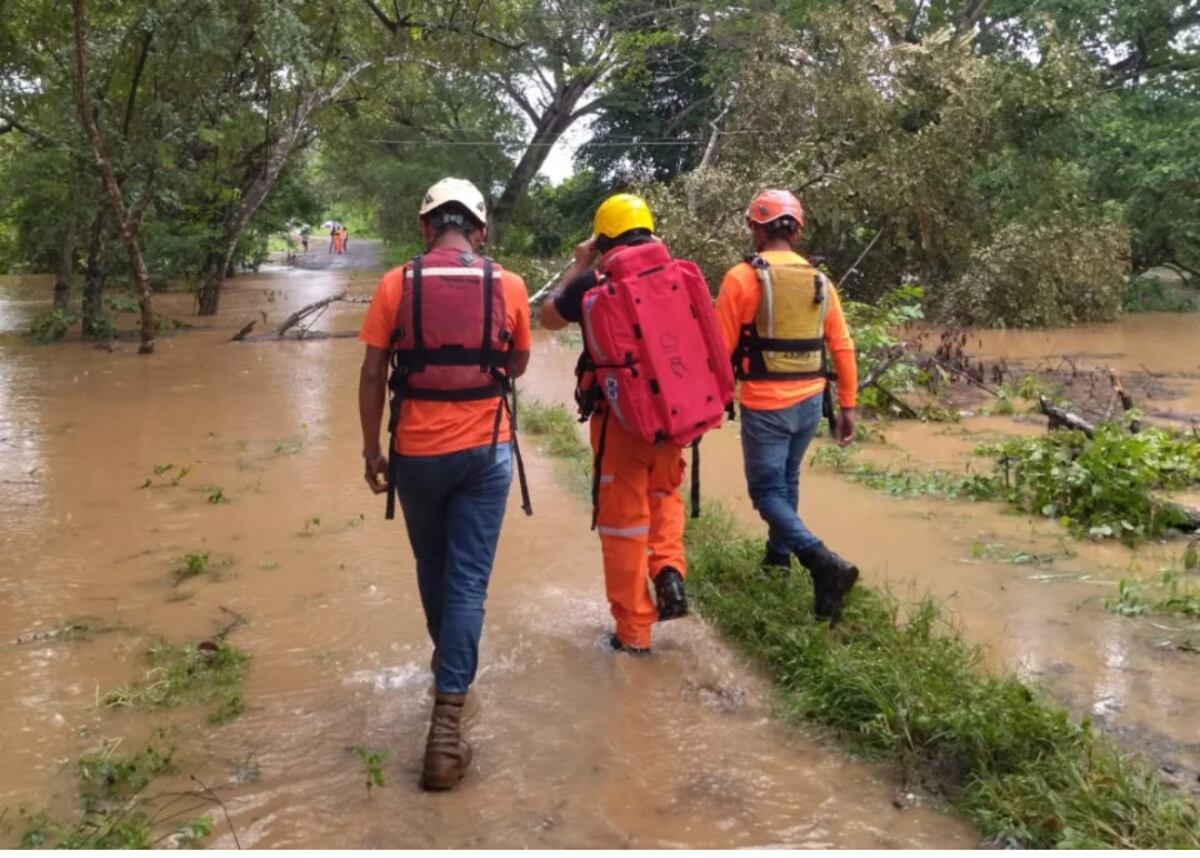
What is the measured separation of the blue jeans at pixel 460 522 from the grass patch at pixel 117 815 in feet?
2.91

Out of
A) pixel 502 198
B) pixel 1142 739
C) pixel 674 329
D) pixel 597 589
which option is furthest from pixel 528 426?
pixel 502 198

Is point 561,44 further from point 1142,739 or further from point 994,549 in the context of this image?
point 1142,739

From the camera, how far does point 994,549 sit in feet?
18.3

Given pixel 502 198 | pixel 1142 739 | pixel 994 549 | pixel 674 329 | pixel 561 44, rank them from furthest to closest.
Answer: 1. pixel 502 198
2. pixel 561 44
3. pixel 994 549
4. pixel 674 329
5. pixel 1142 739

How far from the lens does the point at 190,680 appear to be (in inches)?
151

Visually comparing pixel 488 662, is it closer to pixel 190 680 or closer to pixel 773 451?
pixel 190 680

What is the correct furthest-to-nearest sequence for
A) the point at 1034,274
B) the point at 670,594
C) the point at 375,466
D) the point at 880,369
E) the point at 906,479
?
the point at 1034,274
the point at 880,369
the point at 906,479
the point at 670,594
the point at 375,466

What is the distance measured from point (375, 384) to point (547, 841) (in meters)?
1.55

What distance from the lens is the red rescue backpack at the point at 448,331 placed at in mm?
3209

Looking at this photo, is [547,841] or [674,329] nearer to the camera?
[547,841]

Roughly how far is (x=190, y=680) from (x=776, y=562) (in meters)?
2.57

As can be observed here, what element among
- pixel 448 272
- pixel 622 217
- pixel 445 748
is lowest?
pixel 445 748

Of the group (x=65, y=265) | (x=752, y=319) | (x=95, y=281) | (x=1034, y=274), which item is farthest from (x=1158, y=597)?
(x=65, y=265)

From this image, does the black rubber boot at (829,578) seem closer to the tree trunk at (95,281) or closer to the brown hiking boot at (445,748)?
the brown hiking boot at (445,748)
